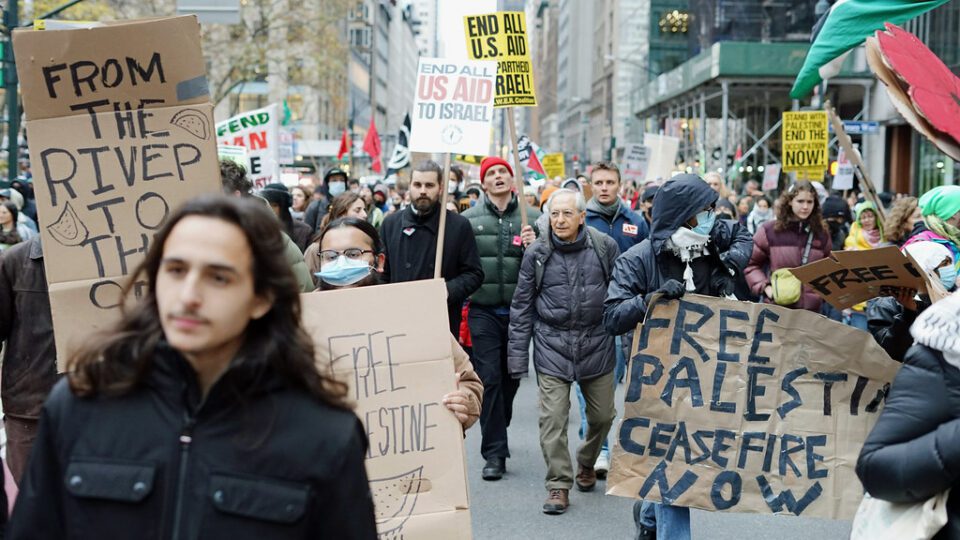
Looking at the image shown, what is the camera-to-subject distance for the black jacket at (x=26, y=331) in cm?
474

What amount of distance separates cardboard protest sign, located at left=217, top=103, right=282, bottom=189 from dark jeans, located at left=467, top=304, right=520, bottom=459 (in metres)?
6.40

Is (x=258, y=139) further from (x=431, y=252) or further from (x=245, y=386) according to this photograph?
(x=245, y=386)

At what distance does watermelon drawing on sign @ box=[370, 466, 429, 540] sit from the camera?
4.07 m

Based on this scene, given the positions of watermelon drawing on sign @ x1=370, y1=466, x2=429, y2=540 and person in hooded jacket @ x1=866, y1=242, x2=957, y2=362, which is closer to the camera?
watermelon drawing on sign @ x1=370, y1=466, x2=429, y2=540

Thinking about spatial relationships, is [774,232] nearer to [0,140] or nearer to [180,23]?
[180,23]

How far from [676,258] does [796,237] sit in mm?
4204

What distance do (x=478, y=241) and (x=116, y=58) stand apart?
4828 mm

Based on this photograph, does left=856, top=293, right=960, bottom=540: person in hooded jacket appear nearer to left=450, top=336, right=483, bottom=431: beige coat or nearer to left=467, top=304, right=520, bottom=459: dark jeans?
left=450, top=336, right=483, bottom=431: beige coat

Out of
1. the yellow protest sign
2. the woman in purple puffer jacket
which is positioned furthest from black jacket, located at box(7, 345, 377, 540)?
the yellow protest sign

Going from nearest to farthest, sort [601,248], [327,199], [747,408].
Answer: [747,408] < [601,248] < [327,199]

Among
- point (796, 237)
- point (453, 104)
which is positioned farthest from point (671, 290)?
point (796, 237)

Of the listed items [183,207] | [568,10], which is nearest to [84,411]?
[183,207]

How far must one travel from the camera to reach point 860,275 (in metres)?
4.97

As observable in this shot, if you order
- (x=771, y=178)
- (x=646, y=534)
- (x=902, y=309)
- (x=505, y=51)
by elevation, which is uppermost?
(x=505, y=51)
